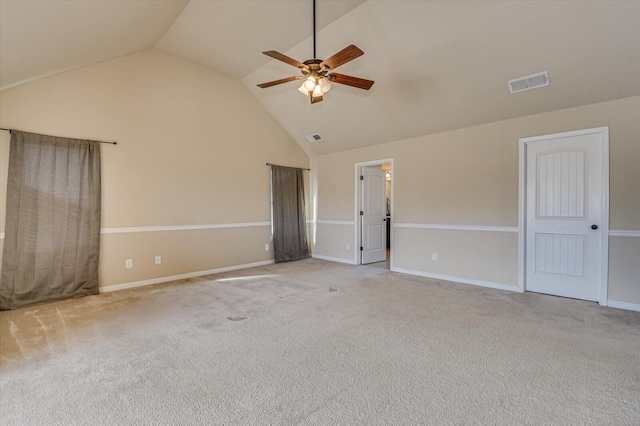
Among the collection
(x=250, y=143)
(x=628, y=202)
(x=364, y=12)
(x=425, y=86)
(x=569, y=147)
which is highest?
(x=364, y=12)

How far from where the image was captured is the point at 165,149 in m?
4.72

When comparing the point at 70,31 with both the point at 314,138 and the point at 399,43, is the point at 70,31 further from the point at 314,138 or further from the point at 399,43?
the point at 314,138

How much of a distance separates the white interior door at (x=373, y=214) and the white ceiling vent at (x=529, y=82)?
A: 9.59 feet

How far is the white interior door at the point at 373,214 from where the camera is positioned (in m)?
6.17

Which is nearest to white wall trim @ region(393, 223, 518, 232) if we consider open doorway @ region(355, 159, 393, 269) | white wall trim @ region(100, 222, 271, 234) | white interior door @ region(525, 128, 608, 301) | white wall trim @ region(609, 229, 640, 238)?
white interior door @ region(525, 128, 608, 301)

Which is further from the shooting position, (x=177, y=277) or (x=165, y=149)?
(x=177, y=277)

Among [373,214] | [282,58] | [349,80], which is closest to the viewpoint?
[282,58]

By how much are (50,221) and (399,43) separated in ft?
15.5

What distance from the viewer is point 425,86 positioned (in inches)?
164

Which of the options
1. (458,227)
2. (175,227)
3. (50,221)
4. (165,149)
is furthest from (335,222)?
(50,221)

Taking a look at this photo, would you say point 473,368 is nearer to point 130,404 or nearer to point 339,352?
point 339,352

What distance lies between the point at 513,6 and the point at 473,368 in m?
3.23

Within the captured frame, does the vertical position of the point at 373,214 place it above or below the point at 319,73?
below

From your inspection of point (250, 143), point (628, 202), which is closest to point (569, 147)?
point (628, 202)
